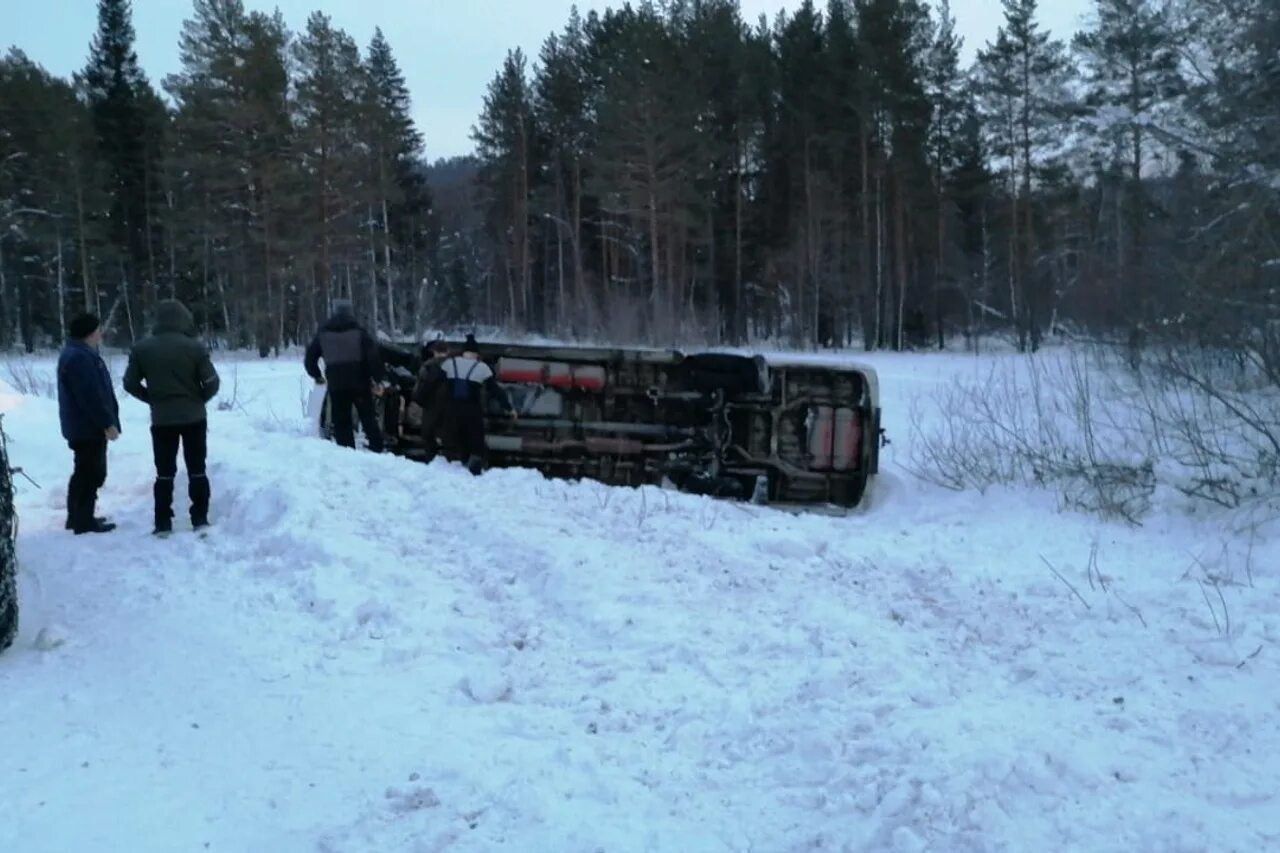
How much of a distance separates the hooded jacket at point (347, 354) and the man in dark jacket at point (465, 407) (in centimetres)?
76

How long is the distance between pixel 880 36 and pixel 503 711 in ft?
115

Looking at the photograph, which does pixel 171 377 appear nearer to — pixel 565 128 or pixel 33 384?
pixel 33 384

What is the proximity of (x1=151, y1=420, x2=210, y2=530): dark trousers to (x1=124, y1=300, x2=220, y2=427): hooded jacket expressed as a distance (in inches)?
2.7

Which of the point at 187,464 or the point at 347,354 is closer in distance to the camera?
the point at 187,464

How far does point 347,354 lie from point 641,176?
994 inches

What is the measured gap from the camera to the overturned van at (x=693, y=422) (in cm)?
1012

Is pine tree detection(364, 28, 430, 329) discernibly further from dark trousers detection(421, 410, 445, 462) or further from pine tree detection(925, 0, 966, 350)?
dark trousers detection(421, 410, 445, 462)

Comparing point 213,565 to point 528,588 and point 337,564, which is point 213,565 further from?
point 528,588

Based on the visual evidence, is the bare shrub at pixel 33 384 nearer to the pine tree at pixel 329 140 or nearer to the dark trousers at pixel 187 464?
the dark trousers at pixel 187 464

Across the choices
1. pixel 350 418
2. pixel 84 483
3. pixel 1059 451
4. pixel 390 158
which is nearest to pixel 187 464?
pixel 84 483

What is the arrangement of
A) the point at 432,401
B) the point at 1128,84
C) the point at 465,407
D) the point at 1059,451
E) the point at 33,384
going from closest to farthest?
the point at 1059,451
the point at 465,407
the point at 432,401
the point at 33,384
the point at 1128,84

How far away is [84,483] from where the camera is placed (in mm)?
7258

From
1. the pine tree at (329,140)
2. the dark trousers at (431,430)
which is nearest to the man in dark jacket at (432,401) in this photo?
the dark trousers at (431,430)

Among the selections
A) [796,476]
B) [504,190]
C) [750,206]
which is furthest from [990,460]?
[504,190]
